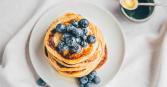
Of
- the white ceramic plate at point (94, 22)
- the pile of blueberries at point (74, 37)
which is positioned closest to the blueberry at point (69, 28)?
the pile of blueberries at point (74, 37)

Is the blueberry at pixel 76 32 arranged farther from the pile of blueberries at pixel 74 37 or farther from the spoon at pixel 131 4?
the spoon at pixel 131 4

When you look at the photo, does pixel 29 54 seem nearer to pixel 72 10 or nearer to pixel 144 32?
pixel 72 10

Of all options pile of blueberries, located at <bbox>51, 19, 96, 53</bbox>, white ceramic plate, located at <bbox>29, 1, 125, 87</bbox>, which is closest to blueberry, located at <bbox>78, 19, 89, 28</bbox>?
pile of blueberries, located at <bbox>51, 19, 96, 53</bbox>

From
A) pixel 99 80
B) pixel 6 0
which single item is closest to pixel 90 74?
pixel 99 80

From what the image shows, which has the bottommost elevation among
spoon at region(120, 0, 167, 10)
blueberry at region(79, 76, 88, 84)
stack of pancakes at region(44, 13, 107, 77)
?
blueberry at region(79, 76, 88, 84)

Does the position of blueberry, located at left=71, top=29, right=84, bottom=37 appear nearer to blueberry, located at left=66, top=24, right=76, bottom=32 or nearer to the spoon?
blueberry, located at left=66, top=24, right=76, bottom=32
